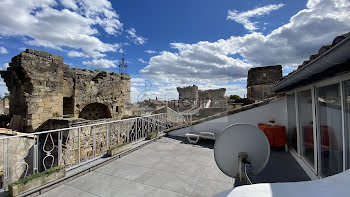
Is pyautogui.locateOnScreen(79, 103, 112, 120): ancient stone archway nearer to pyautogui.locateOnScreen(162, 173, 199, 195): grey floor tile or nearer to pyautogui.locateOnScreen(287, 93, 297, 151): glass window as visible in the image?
pyautogui.locateOnScreen(162, 173, 199, 195): grey floor tile

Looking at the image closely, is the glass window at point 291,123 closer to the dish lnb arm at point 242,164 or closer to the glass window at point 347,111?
the glass window at point 347,111

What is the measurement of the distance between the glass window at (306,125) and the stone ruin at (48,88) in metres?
8.90

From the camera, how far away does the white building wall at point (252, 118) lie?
5.05 meters

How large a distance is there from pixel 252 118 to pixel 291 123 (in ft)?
3.94

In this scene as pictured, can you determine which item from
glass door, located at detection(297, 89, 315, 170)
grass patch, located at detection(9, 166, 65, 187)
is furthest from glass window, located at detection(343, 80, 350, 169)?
grass patch, located at detection(9, 166, 65, 187)

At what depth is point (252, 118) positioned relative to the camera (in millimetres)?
5461

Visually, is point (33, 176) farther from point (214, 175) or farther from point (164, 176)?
point (214, 175)

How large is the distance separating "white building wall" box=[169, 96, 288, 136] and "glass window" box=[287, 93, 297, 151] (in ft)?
1.10

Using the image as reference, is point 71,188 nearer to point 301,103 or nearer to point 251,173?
point 251,173

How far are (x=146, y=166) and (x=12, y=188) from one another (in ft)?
6.46

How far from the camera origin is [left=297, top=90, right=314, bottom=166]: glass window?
2982 mm

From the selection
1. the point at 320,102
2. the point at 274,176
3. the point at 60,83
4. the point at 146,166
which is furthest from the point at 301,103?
the point at 60,83

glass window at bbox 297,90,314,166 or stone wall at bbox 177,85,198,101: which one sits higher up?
stone wall at bbox 177,85,198,101

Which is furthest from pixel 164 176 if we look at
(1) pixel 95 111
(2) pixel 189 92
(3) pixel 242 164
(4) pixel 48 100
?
(2) pixel 189 92
